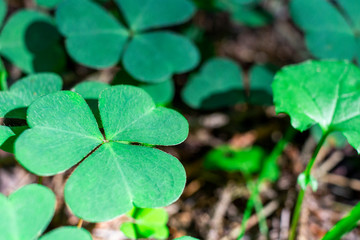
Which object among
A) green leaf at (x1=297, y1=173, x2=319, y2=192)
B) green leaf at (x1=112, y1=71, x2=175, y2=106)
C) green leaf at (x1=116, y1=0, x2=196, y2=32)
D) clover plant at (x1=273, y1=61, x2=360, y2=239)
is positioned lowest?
green leaf at (x1=112, y1=71, x2=175, y2=106)

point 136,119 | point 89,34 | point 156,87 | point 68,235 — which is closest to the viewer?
point 68,235

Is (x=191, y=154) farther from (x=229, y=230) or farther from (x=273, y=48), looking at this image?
(x=273, y=48)

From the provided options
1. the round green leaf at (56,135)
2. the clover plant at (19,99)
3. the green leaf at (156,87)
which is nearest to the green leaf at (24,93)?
the clover plant at (19,99)

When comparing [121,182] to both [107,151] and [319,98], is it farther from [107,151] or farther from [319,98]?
[319,98]

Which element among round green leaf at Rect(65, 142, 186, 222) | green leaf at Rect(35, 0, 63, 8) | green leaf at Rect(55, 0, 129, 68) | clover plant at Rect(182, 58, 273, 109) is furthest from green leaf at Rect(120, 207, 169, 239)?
green leaf at Rect(35, 0, 63, 8)

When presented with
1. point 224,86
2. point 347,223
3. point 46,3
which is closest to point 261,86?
point 224,86

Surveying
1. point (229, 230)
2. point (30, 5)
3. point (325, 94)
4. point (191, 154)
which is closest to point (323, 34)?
point (325, 94)

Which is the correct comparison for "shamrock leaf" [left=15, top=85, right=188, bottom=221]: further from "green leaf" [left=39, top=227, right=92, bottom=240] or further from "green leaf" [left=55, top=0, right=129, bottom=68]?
"green leaf" [left=55, top=0, right=129, bottom=68]
